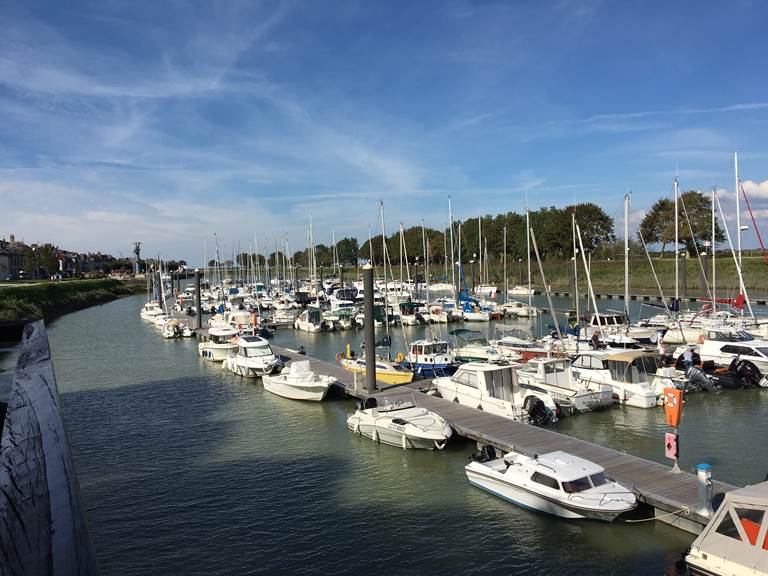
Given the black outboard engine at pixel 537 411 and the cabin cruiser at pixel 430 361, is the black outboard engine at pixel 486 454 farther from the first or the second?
the cabin cruiser at pixel 430 361

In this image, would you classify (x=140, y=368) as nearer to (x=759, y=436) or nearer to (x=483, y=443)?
(x=483, y=443)

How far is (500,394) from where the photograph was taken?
86.8 feet

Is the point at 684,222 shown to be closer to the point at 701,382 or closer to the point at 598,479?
the point at 701,382

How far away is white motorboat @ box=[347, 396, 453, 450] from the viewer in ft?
73.7

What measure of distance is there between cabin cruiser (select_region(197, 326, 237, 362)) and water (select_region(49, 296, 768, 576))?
10711 mm

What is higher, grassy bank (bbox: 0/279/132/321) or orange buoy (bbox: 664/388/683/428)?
grassy bank (bbox: 0/279/132/321)

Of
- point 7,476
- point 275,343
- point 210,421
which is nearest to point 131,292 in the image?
point 275,343

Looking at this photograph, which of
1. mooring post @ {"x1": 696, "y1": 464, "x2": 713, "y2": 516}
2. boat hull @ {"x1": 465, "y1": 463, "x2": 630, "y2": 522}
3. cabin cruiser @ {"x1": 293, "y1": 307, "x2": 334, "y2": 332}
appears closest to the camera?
mooring post @ {"x1": 696, "y1": 464, "x2": 713, "y2": 516}

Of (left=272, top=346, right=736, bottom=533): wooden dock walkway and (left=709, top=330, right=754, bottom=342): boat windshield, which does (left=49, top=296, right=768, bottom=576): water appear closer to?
(left=272, top=346, right=736, bottom=533): wooden dock walkway

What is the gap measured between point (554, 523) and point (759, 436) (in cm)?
1307

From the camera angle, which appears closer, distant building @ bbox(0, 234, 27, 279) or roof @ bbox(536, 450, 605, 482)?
roof @ bbox(536, 450, 605, 482)

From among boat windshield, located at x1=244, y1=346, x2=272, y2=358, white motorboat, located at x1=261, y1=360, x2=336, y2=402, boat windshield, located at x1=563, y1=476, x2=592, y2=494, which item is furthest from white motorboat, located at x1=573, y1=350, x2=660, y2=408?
boat windshield, located at x1=244, y1=346, x2=272, y2=358

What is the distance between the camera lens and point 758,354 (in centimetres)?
3347

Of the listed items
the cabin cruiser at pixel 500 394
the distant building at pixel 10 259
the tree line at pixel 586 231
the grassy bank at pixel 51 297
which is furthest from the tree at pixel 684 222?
the distant building at pixel 10 259
